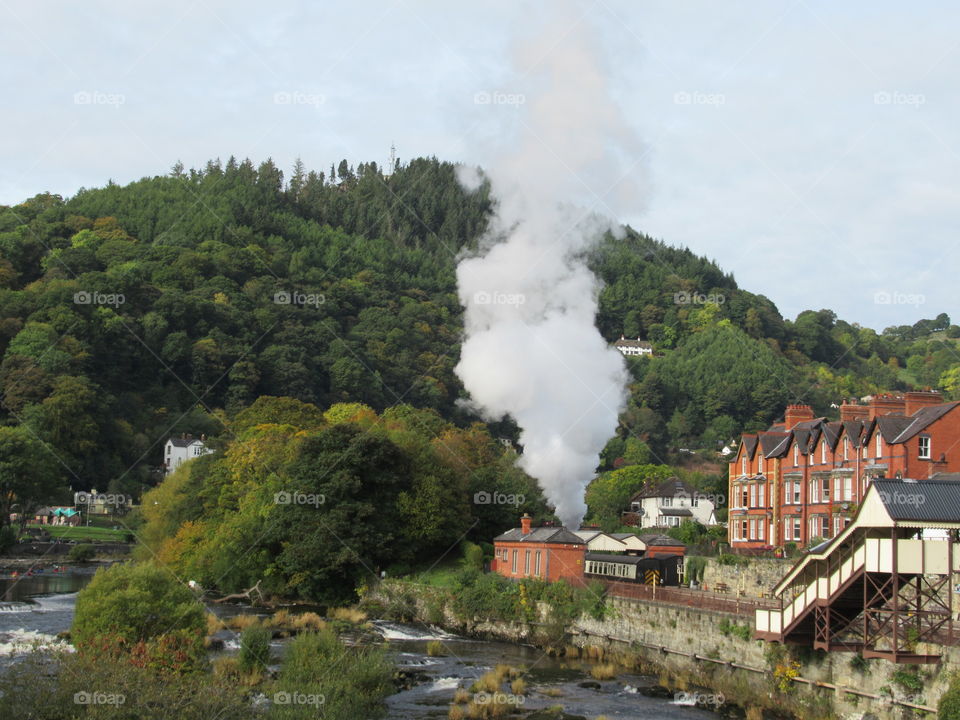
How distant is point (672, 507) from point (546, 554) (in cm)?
4528

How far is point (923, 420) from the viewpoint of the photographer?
46.3 m

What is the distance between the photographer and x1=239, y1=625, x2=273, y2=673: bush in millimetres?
34250

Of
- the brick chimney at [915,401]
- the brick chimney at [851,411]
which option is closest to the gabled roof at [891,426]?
the brick chimney at [915,401]

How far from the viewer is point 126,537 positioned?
99375mm

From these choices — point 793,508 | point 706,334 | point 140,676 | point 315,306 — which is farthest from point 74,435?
point 706,334

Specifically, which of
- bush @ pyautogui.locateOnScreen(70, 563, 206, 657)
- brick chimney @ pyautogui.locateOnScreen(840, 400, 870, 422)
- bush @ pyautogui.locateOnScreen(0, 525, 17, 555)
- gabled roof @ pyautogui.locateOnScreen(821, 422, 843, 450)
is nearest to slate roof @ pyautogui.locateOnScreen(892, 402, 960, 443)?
gabled roof @ pyautogui.locateOnScreen(821, 422, 843, 450)

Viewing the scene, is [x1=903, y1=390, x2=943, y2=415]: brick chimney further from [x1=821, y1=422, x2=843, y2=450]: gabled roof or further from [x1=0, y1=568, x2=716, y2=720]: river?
[x1=0, y1=568, x2=716, y2=720]: river

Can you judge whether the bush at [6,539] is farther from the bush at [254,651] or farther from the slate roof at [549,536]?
the bush at [254,651]

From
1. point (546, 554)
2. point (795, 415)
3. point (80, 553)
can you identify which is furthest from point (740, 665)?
point (80, 553)

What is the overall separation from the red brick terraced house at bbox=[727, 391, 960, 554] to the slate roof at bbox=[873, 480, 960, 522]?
13.0 m

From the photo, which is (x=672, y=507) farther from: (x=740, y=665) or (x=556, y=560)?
(x=740, y=665)

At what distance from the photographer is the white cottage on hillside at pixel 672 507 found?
307ft

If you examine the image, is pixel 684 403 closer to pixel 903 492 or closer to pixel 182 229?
pixel 182 229

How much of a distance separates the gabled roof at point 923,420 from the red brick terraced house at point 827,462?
Answer: 44mm
